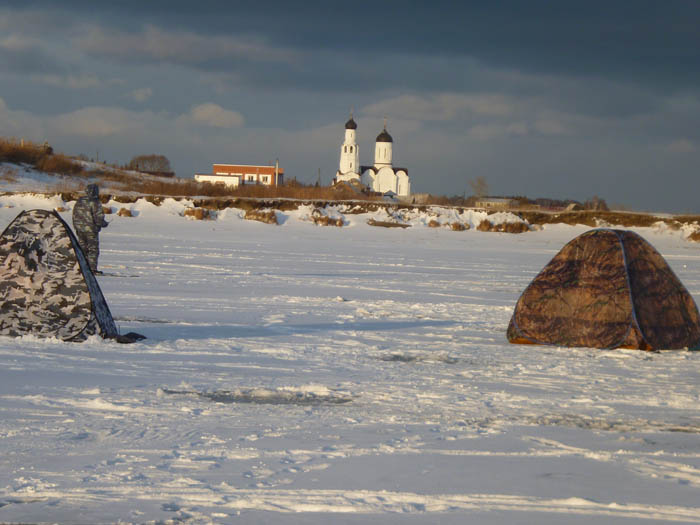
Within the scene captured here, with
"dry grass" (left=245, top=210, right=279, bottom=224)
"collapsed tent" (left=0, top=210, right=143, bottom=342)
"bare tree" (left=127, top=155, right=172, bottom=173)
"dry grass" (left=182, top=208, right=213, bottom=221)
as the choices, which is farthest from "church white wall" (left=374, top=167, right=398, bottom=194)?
"collapsed tent" (left=0, top=210, right=143, bottom=342)

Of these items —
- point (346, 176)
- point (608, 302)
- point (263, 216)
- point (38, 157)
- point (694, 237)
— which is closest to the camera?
point (608, 302)

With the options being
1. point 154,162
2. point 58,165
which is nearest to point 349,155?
point 154,162

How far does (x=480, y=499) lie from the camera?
4.88 m

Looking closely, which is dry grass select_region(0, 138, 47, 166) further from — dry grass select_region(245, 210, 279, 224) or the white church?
the white church

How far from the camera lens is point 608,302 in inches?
422

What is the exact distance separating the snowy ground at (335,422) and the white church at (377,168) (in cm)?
13322

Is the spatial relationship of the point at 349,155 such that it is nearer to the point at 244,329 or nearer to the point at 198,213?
the point at 198,213

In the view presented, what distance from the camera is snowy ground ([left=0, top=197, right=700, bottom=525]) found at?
474 cm

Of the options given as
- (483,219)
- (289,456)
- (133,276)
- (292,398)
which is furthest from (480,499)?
(483,219)

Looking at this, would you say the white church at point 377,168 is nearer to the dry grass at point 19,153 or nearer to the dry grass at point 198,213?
the dry grass at point 19,153

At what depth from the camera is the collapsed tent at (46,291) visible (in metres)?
9.38

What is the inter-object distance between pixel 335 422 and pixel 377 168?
14833 centimetres

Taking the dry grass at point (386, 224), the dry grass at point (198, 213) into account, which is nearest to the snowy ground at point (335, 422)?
the dry grass at point (198, 213)

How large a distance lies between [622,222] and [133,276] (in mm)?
36213
